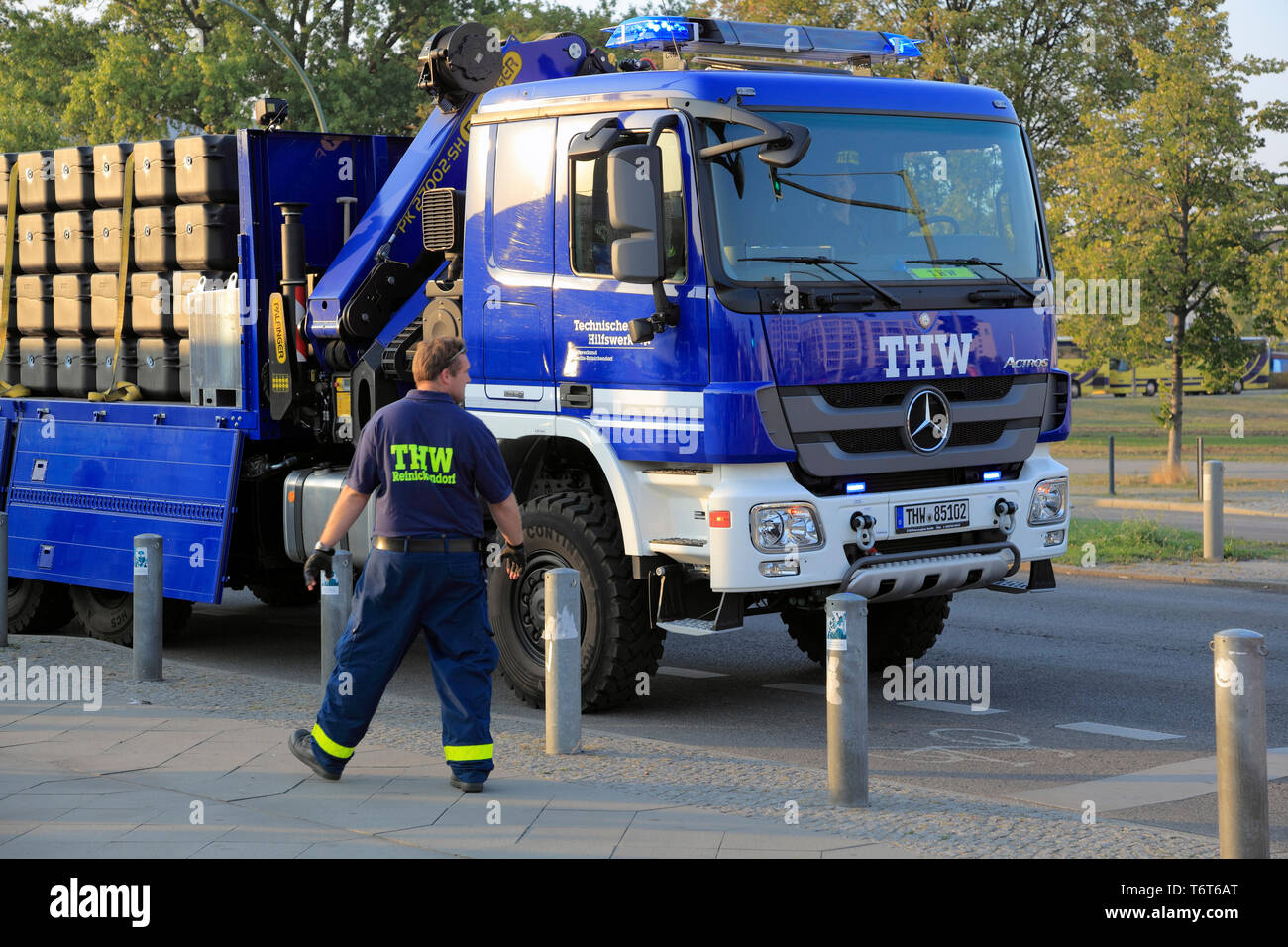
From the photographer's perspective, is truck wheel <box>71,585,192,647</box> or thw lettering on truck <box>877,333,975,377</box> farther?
truck wheel <box>71,585,192,647</box>

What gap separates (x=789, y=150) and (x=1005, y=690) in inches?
138

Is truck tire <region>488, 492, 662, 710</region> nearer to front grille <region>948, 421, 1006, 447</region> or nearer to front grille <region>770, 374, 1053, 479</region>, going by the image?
front grille <region>770, 374, 1053, 479</region>

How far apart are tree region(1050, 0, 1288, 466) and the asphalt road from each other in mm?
10405

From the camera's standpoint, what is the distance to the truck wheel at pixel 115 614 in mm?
11180

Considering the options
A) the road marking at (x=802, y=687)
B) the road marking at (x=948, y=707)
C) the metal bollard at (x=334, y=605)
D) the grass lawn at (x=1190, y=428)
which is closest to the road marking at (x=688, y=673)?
the road marking at (x=802, y=687)

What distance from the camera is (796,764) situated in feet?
24.9

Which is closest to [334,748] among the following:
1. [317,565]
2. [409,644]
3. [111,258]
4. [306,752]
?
[306,752]

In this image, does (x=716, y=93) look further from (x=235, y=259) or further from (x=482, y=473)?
(x=235, y=259)

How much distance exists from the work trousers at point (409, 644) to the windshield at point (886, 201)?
2.17 metres

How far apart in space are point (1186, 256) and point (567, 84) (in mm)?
16388

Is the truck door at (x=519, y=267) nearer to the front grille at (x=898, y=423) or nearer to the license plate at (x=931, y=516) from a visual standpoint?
the front grille at (x=898, y=423)

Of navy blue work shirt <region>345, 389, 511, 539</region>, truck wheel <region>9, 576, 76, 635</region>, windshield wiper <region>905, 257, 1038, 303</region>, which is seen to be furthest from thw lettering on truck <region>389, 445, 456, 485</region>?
truck wheel <region>9, 576, 76, 635</region>

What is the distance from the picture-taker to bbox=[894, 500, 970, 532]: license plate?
821 centimetres
